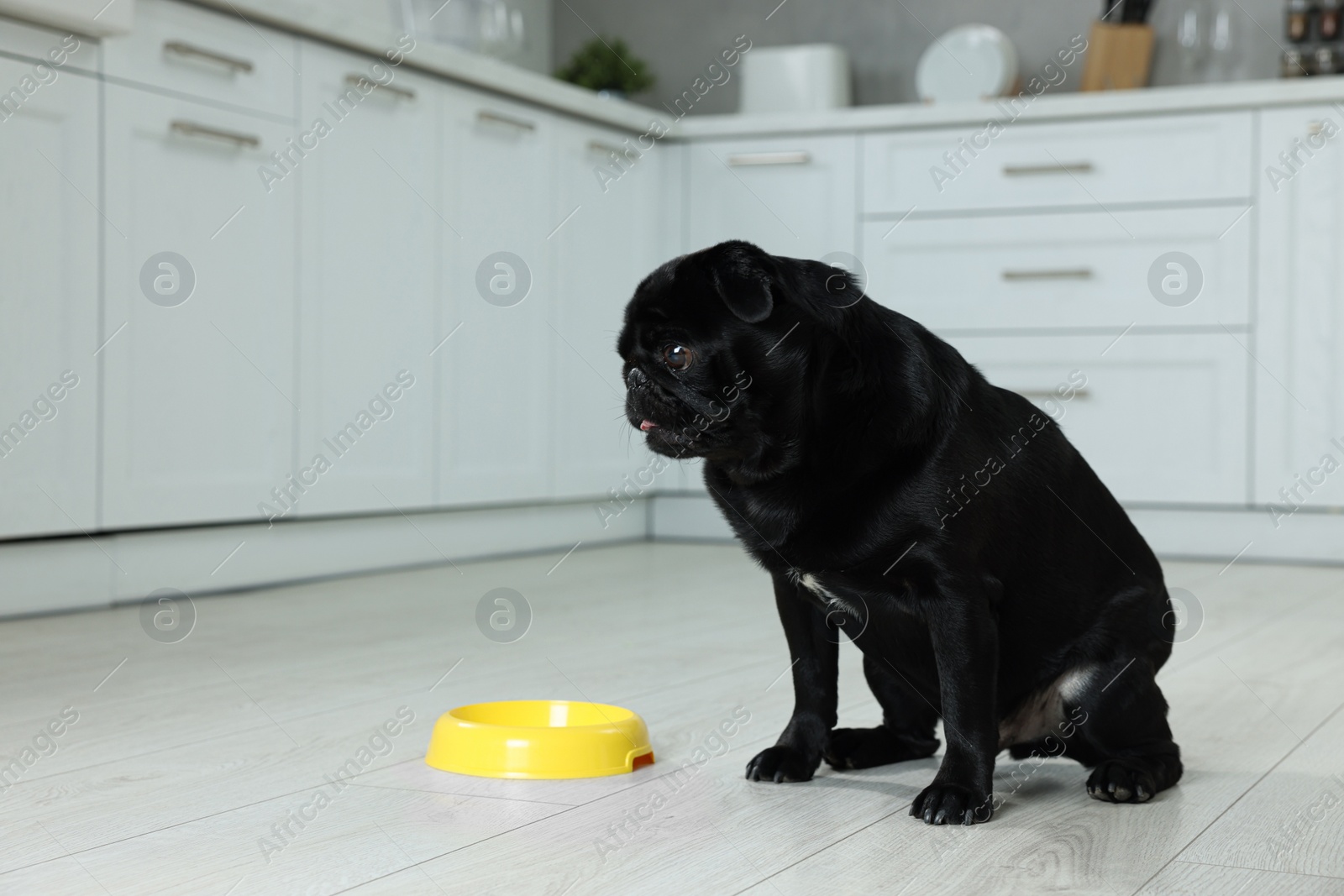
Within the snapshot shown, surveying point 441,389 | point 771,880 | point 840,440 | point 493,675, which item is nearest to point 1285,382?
point 441,389

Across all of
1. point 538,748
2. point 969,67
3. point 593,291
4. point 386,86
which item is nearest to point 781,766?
point 538,748

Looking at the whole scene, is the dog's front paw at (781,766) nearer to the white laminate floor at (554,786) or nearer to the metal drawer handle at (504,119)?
the white laminate floor at (554,786)

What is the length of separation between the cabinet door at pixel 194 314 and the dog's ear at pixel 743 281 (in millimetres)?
1661

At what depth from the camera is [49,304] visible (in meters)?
2.47

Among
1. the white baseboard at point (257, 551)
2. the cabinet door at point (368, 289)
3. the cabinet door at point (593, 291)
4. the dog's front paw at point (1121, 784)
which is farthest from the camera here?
the cabinet door at point (593, 291)

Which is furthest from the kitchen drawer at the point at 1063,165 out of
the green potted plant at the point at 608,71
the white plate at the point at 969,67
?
the green potted plant at the point at 608,71

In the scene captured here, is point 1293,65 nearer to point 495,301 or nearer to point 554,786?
point 495,301

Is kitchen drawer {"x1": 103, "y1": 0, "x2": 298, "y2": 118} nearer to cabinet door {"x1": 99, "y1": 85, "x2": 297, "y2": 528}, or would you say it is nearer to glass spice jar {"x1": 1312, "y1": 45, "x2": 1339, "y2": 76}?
cabinet door {"x1": 99, "y1": 85, "x2": 297, "y2": 528}

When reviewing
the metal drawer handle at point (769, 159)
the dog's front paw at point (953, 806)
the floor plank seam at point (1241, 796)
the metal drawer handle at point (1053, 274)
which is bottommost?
the floor plank seam at point (1241, 796)

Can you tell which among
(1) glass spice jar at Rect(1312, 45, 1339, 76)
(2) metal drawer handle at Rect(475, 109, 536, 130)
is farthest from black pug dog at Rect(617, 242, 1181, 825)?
(1) glass spice jar at Rect(1312, 45, 1339, 76)

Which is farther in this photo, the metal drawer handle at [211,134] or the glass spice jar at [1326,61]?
the glass spice jar at [1326,61]

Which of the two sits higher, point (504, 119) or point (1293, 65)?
point (1293, 65)

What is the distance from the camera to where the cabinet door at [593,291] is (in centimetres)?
381

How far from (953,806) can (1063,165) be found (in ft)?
9.63
